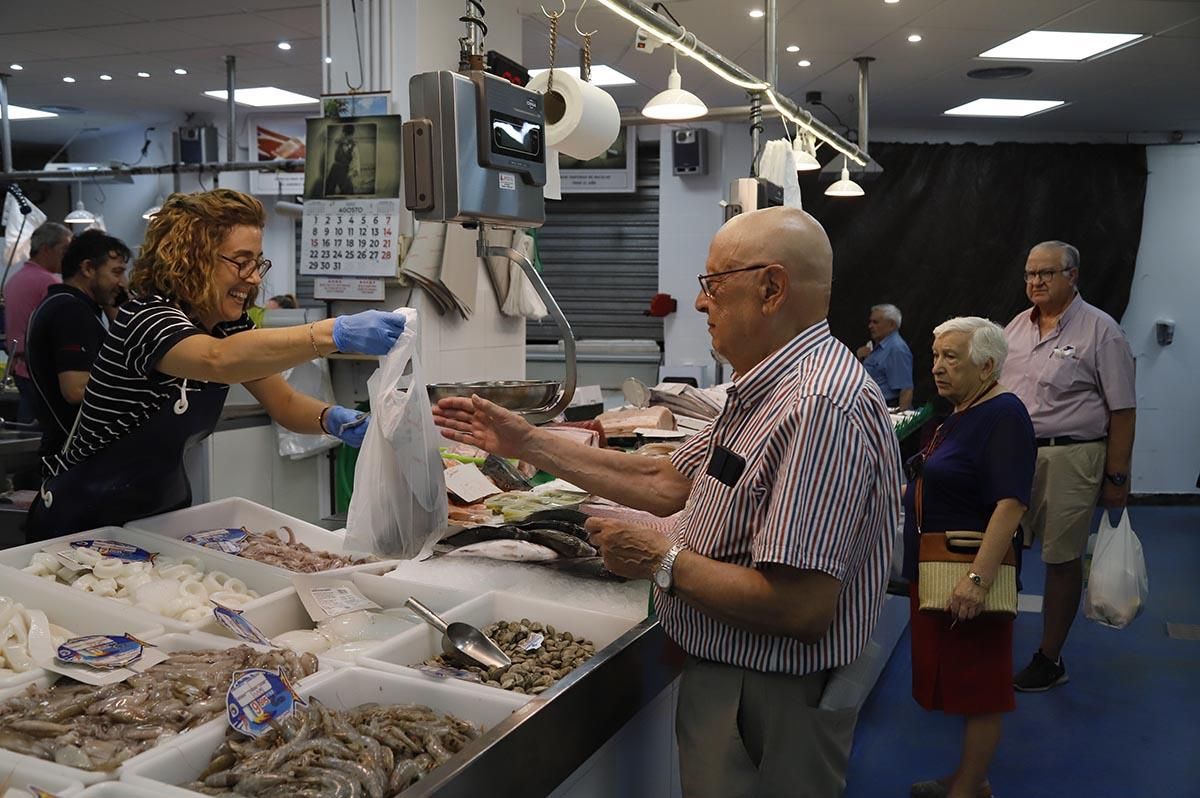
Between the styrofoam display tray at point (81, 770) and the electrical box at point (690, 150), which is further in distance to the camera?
the electrical box at point (690, 150)

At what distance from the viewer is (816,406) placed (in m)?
1.67

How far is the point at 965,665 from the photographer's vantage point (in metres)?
3.52

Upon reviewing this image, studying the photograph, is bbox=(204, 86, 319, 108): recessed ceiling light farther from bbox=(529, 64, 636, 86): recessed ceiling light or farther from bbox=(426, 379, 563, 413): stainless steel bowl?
bbox=(426, 379, 563, 413): stainless steel bowl

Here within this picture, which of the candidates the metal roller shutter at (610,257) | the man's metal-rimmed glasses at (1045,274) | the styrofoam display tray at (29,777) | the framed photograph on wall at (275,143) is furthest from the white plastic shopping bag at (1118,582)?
the framed photograph on wall at (275,143)

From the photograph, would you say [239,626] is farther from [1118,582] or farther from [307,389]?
[1118,582]

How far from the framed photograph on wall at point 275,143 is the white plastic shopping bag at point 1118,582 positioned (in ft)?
30.2

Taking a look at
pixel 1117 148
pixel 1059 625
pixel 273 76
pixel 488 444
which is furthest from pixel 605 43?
pixel 1117 148

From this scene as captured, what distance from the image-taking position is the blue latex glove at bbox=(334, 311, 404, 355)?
2.25 m

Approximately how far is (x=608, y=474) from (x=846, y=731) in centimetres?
84

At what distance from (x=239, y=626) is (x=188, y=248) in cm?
102

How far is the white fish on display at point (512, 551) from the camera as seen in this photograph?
105 inches

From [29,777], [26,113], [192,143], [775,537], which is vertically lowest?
[29,777]

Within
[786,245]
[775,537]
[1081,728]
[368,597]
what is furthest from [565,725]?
[1081,728]

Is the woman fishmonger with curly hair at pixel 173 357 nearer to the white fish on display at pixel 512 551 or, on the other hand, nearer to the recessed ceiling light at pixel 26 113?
the white fish on display at pixel 512 551
